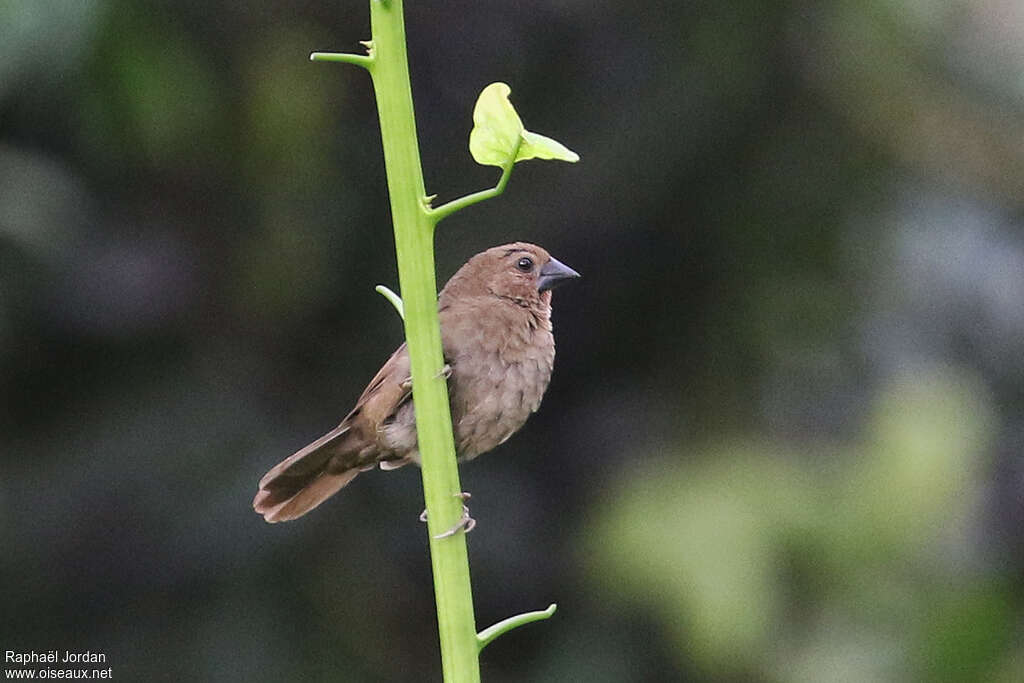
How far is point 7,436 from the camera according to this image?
4098mm

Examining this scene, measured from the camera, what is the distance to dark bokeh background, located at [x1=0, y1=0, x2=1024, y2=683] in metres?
3.79

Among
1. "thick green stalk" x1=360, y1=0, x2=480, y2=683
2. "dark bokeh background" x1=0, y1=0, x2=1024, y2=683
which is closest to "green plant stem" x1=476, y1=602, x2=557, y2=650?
"thick green stalk" x1=360, y1=0, x2=480, y2=683

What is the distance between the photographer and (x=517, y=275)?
2.79 m

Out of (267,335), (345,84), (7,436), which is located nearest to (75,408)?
(7,436)

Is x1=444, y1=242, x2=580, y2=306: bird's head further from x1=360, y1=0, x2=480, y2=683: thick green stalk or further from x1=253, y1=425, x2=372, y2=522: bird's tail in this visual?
x1=360, y1=0, x2=480, y2=683: thick green stalk

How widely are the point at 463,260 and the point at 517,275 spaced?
1.34 meters

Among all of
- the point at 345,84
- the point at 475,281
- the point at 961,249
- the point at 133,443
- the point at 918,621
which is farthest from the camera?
the point at 345,84

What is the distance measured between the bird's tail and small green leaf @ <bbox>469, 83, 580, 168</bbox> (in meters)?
1.22

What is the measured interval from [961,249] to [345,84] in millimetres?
1920

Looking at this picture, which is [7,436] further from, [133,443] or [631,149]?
[631,149]

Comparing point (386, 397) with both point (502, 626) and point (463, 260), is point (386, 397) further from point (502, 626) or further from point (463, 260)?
point (463, 260)

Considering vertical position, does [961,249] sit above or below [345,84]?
below

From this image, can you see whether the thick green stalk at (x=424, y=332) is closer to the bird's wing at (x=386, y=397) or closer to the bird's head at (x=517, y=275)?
the bird's wing at (x=386, y=397)

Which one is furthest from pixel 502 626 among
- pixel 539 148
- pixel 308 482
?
pixel 308 482
